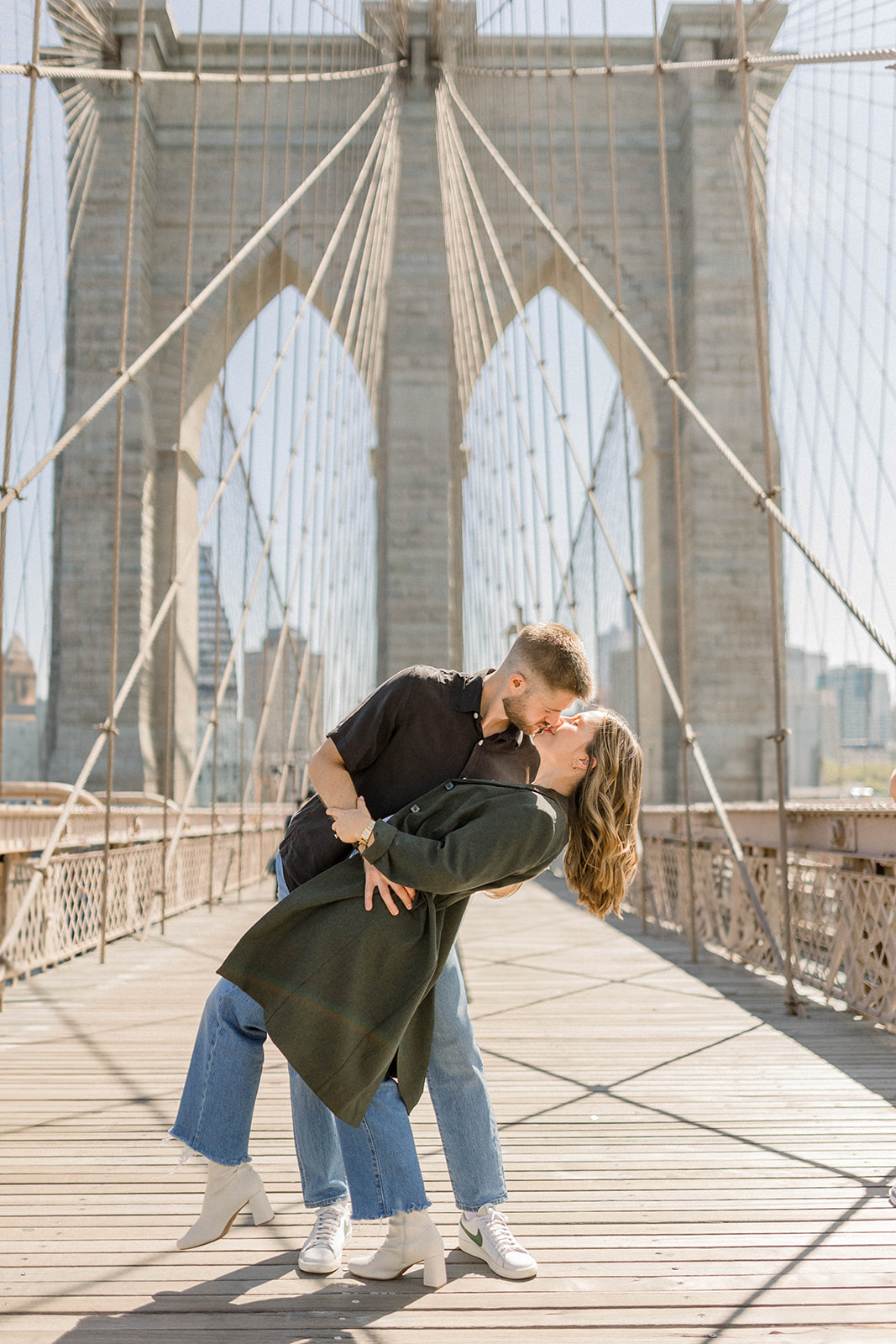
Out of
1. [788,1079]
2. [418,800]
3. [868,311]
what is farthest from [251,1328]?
[868,311]

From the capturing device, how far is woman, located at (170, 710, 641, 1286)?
135cm

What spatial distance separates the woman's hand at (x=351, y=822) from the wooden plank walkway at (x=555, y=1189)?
57 centimetres

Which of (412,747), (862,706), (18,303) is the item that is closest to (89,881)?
(18,303)

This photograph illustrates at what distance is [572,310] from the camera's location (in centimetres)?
1363

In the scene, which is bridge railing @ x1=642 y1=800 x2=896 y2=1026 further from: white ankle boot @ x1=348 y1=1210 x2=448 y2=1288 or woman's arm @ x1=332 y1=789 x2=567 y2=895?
woman's arm @ x1=332 y1=789 x2=567 y2=895

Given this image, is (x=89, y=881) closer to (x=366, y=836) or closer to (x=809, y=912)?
(x=809, y=912)

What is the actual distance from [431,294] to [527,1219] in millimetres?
11481

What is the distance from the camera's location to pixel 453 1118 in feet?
4.99

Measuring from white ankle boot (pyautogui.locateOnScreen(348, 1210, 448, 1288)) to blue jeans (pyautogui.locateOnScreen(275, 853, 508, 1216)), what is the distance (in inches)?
3.4

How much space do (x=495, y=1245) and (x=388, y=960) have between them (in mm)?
438

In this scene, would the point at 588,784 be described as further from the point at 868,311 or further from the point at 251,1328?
the point at 868,311

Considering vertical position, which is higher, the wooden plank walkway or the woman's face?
the woman's face

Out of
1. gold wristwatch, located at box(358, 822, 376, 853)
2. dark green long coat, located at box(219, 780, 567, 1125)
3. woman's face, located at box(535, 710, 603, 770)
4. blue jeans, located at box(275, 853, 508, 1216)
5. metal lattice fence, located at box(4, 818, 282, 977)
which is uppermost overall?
woman's face, located at box(535, 710, 603, 770)

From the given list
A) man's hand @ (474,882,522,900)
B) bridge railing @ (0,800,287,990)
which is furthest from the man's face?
bridge railing @ (0,800,287,990)
